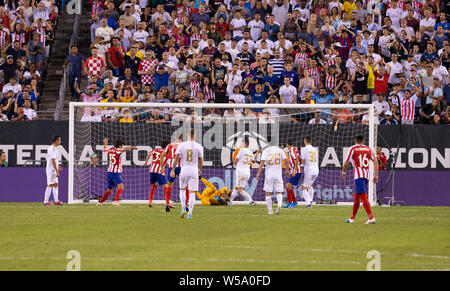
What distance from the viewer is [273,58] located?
99.9 ft

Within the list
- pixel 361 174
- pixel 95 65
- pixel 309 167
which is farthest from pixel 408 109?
pixel 95 65

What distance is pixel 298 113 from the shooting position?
2834 cm

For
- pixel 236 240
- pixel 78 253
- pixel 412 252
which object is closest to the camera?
pixel 78 253

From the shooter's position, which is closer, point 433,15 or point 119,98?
point 119,98

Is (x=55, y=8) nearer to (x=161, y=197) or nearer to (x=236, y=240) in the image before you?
(x=161, y=197)

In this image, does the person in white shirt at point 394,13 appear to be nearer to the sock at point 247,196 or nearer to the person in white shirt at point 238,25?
the person in white shirt at point 238,25

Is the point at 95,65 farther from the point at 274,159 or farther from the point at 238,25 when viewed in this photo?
the point at 274,159

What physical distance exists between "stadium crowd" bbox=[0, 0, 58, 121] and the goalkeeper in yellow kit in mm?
7015

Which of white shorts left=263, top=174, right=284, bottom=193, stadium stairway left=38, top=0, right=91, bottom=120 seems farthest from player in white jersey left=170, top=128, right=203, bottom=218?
stadium stairway left=38, top=0, right=91, bottom=120

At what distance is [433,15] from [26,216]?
18.0 metres

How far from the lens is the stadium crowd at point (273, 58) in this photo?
28938 mm

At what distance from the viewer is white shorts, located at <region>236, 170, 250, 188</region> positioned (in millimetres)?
26750

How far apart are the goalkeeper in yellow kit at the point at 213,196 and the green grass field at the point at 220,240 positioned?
11.9ft

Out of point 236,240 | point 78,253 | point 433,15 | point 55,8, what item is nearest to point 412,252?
point 236,240
